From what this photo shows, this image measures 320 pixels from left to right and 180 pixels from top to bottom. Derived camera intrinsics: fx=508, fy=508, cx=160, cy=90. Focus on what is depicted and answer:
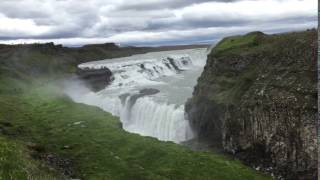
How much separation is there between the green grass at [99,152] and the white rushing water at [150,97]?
11006 millimetres

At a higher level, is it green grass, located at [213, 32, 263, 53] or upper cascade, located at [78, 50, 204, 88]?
green grass, located at [213, 32, 263, 53]

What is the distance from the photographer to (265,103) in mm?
60000

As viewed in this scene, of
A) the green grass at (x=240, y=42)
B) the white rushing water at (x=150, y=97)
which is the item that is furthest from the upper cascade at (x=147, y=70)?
the green grass at (x=240, y=42)

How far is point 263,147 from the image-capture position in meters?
58.7

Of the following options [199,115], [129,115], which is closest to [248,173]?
[199,115]

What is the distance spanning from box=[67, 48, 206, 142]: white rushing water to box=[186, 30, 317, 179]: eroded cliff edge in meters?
4.44

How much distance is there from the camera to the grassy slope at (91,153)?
44.9 meters

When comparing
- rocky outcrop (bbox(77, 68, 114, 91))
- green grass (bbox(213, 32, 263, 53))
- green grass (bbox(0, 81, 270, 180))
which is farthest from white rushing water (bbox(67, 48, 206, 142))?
green grass (bbox(213, 32, 263, 53))

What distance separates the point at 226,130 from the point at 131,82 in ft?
236

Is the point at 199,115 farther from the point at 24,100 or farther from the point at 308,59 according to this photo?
the point at 24,100

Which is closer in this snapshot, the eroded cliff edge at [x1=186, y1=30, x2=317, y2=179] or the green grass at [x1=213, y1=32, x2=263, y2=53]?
the eroded cliff edge at [x1=186, y1=30, x2=317, y2=179]

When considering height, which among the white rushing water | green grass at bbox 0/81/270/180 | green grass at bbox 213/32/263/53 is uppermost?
green grass at bbox 213/32/263/53

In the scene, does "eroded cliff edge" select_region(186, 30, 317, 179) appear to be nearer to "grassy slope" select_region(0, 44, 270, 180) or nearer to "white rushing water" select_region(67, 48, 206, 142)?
"white rushing water" select_region(67, 48, 206, 142)

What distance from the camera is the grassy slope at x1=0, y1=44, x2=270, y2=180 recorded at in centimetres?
4488
